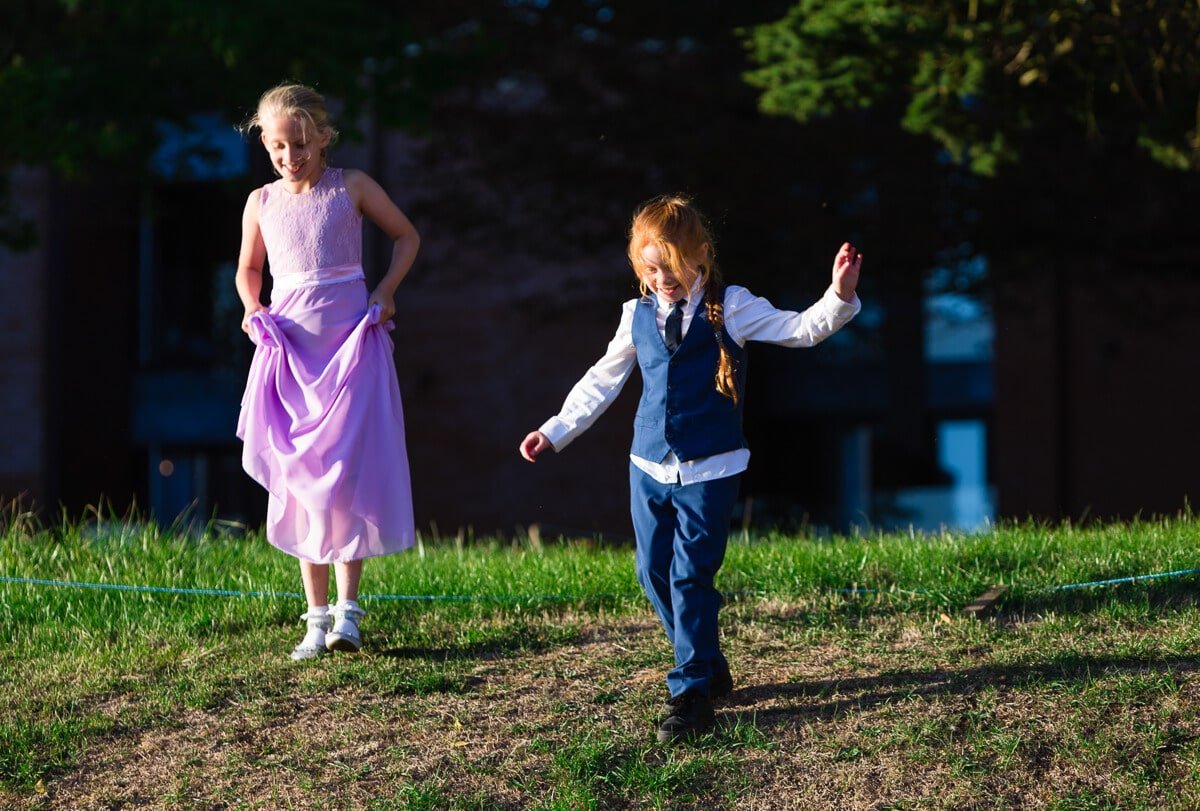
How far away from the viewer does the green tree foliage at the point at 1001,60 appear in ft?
27.3

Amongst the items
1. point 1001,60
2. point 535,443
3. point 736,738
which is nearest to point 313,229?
point 535,443

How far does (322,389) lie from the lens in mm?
5324

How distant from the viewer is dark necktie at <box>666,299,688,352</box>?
471cm

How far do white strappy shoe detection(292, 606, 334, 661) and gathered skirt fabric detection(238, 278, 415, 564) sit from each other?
9.5 inches

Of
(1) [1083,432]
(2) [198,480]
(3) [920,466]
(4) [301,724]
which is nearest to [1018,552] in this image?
(4) [301,724]

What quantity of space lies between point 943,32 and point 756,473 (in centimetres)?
998

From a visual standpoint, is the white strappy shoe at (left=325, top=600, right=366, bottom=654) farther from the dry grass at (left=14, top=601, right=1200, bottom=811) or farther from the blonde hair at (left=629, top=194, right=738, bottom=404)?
the blonde hair at (left=629, top=194, right=738, bottom=404)

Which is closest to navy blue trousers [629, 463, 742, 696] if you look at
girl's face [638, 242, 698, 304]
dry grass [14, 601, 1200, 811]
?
dry grass [14, 601, 1200, 811]

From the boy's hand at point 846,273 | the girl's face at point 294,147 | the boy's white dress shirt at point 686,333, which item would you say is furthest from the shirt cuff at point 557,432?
the girl's face at point 294,147

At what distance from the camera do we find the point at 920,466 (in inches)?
771

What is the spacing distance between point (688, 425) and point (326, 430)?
4.53 ft

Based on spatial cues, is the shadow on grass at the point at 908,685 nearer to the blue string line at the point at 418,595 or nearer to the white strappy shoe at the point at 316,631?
the blue string line at the point at 418,595

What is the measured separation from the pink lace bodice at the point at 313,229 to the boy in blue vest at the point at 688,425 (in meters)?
1.13

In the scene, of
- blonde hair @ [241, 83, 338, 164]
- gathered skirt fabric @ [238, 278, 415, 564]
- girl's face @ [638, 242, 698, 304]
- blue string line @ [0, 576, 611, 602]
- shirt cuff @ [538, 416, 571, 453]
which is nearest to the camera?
girl's face @ [638, 242, 698, 304]
